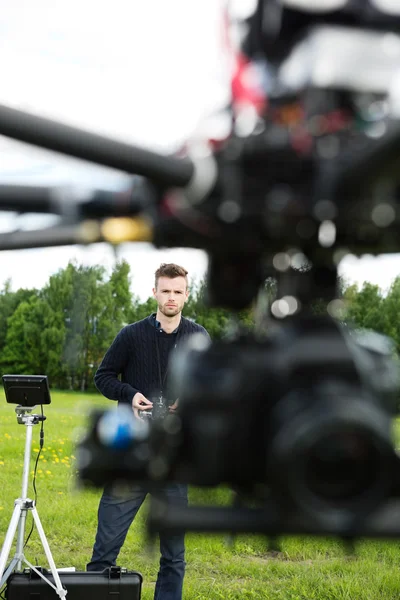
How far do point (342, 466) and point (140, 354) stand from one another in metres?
4.71

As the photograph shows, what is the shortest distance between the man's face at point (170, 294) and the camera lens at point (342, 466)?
4.18m

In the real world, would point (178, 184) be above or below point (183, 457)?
above

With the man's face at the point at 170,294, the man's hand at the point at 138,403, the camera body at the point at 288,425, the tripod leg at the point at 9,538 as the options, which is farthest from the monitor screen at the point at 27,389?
the camera body at the point at 288,425

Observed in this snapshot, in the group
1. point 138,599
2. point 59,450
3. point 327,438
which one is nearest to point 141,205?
point 327,438

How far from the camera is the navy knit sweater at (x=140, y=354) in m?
5.58

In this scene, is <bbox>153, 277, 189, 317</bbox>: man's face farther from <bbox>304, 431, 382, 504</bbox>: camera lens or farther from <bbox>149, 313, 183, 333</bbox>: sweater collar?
<bbox>304, 431, 382, 504</bbox>: camera lens

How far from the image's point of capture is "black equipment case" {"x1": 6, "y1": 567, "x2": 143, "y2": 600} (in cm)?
574

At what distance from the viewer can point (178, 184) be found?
38.6 inches

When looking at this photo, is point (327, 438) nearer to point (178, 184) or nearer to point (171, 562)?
point (178, 184)

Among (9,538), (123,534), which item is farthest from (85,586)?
(9,538)

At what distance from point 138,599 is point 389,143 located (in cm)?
563

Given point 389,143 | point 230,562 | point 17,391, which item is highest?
point 389,143

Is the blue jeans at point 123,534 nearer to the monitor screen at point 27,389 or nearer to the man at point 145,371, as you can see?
the man at point 145,371

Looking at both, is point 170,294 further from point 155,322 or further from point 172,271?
point 155,322
